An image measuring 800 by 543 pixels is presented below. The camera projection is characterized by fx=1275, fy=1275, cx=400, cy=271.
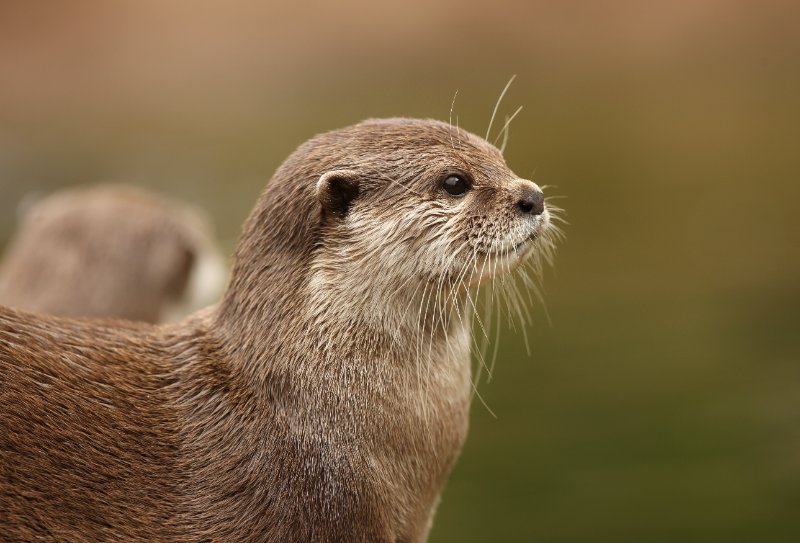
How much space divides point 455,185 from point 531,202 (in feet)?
0.63

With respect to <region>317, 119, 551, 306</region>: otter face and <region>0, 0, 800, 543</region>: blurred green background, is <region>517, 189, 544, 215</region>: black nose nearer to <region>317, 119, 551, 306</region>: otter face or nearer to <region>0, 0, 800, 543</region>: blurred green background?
<region>317, 119, 551, 306</region>: otter face

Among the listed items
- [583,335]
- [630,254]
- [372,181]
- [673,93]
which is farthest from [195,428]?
[673,93]

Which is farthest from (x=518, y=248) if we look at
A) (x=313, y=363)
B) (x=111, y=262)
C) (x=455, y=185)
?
(x=111, y=262)

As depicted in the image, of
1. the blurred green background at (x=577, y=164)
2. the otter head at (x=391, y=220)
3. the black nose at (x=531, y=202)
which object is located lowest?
the blurred green background at (x=577, y=164)

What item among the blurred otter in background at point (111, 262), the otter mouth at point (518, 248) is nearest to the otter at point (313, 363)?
the otter mouth at point (518, 248)

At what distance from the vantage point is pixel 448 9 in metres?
21.1

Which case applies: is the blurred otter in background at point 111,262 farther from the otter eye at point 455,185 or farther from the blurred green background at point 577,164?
the otter eye at point 455,185

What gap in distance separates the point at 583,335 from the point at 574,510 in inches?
116

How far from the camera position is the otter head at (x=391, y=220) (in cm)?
308

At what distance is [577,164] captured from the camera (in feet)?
48.5

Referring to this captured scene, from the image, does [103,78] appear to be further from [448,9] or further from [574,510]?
[574,510]

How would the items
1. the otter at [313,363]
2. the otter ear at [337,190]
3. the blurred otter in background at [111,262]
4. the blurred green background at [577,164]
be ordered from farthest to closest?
the blurred green background at [577,164]
the blurred otter in background at [111,262]
the otter ear at [337,190]
the otter at [313,363]

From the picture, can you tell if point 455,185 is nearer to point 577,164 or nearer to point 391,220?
point 391,220

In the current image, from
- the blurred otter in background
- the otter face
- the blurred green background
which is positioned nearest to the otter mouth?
the otter face
